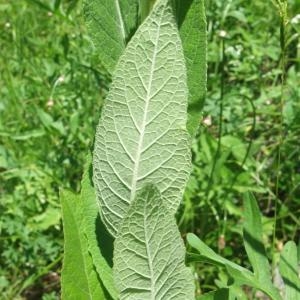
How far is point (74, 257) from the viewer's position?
2.72 feet

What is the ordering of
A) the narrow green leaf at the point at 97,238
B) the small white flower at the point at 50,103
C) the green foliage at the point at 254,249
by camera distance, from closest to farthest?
the narrow green leaf at the point at 97,238, the green foliage at the point at 254,249, the small white flower at the point at 50,103

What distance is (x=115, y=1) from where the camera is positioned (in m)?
0.83

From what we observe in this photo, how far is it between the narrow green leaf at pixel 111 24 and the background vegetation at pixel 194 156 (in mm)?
1264

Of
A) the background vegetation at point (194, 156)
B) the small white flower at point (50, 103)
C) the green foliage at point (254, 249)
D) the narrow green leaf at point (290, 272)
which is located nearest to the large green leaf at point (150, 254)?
the green foliage at point (254, 249)

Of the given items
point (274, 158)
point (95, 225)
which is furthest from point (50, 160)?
point (95, 225)

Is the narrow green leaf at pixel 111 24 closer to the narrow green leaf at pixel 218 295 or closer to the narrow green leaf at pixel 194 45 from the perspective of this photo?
the narrow green leaf at pixel 194 45

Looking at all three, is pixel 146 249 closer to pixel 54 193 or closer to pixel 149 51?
pixel 149 51

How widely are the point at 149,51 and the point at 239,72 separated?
2422 millimetres

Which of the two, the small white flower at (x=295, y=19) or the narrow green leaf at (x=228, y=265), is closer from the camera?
the narrow green leaf at (x=228, y=265)

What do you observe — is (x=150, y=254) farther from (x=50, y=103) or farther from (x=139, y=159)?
(x=50, y=103)

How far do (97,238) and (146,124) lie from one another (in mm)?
175

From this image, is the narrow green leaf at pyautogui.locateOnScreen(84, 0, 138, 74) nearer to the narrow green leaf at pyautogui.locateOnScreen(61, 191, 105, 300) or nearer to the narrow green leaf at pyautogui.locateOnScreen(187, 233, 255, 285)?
the narrow green leaf at pyautogui.locateOnScreen(61, 191, 105, 300)

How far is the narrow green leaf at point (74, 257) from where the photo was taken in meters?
0.82

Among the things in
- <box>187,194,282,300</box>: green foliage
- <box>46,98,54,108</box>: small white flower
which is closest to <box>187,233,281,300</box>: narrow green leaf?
<box>187,194,282,300</box>: green foliage
